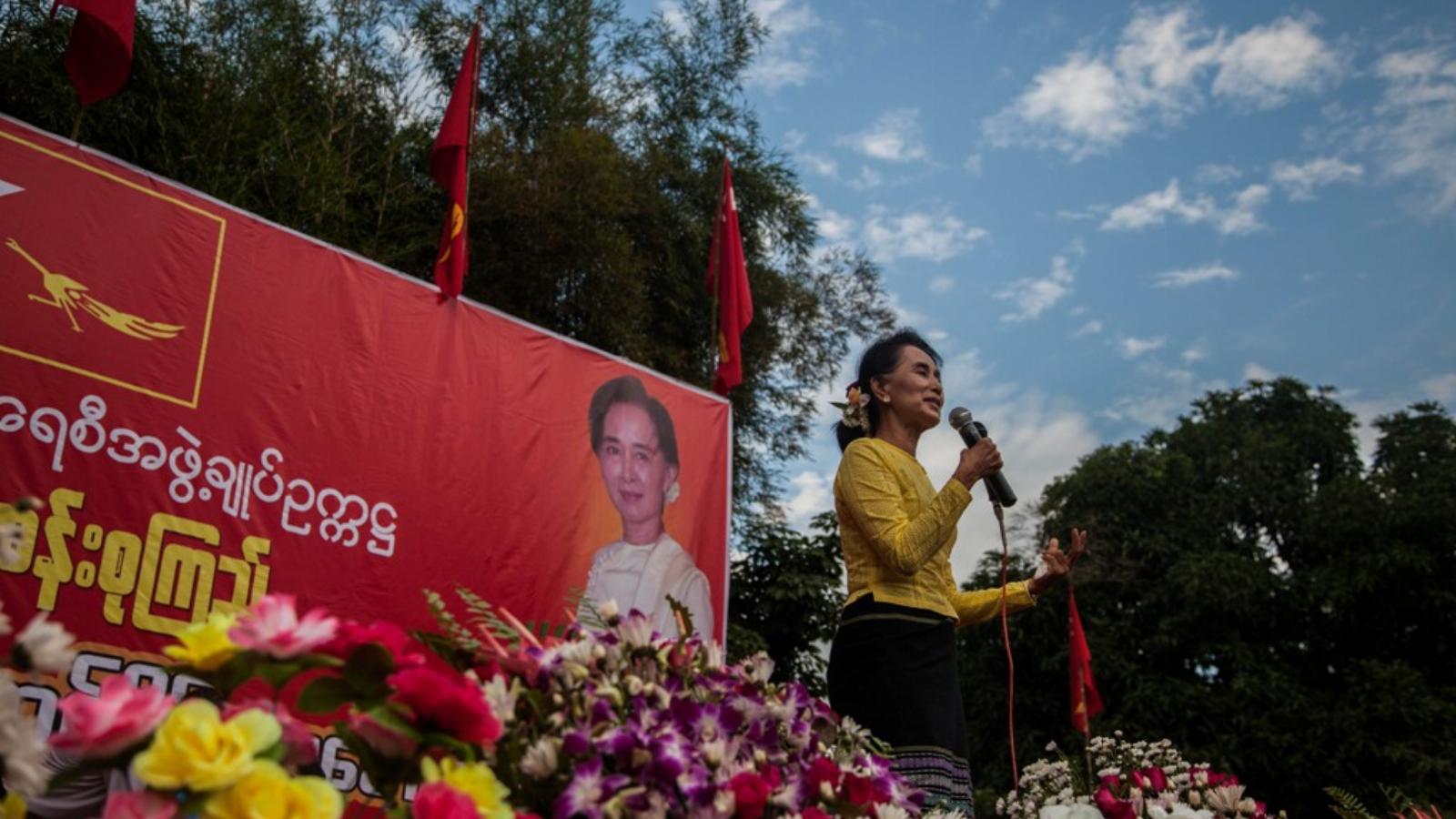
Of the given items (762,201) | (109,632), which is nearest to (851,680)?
(109,632)

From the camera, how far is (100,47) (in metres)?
3.71

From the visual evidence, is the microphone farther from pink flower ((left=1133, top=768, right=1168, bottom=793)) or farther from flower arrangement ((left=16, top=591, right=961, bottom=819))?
flower arrangement ((left=16, top=591, right=961, bottom=819))

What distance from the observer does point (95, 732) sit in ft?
2.18

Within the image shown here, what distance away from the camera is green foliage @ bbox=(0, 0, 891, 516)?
6168mm

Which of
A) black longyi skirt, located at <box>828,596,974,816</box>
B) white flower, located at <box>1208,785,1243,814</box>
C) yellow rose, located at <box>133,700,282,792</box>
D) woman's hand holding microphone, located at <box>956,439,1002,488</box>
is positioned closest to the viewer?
yellow rose, located at <box>133,700,282,792</box>

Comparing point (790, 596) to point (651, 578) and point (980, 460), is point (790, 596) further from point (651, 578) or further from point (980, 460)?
point (980, 460)

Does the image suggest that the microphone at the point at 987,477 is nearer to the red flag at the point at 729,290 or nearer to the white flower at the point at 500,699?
the white flower at the point at 500,699

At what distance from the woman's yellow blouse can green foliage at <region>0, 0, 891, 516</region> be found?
3.96m

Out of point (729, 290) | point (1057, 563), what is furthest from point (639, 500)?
point (1057, 563)

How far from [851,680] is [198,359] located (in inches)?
94.8

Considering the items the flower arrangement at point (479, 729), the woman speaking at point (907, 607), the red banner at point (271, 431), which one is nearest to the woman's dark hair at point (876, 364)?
the woman speaking at point (907, 607)

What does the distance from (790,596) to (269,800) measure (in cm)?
772

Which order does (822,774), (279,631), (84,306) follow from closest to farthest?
1. (279,631)
2. (822,774)
3. (84,306)

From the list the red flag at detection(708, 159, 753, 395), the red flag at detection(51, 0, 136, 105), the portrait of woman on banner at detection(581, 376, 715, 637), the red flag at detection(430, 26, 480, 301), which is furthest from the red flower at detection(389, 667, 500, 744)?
the red flag at detection(708, 159, 753, 395)
